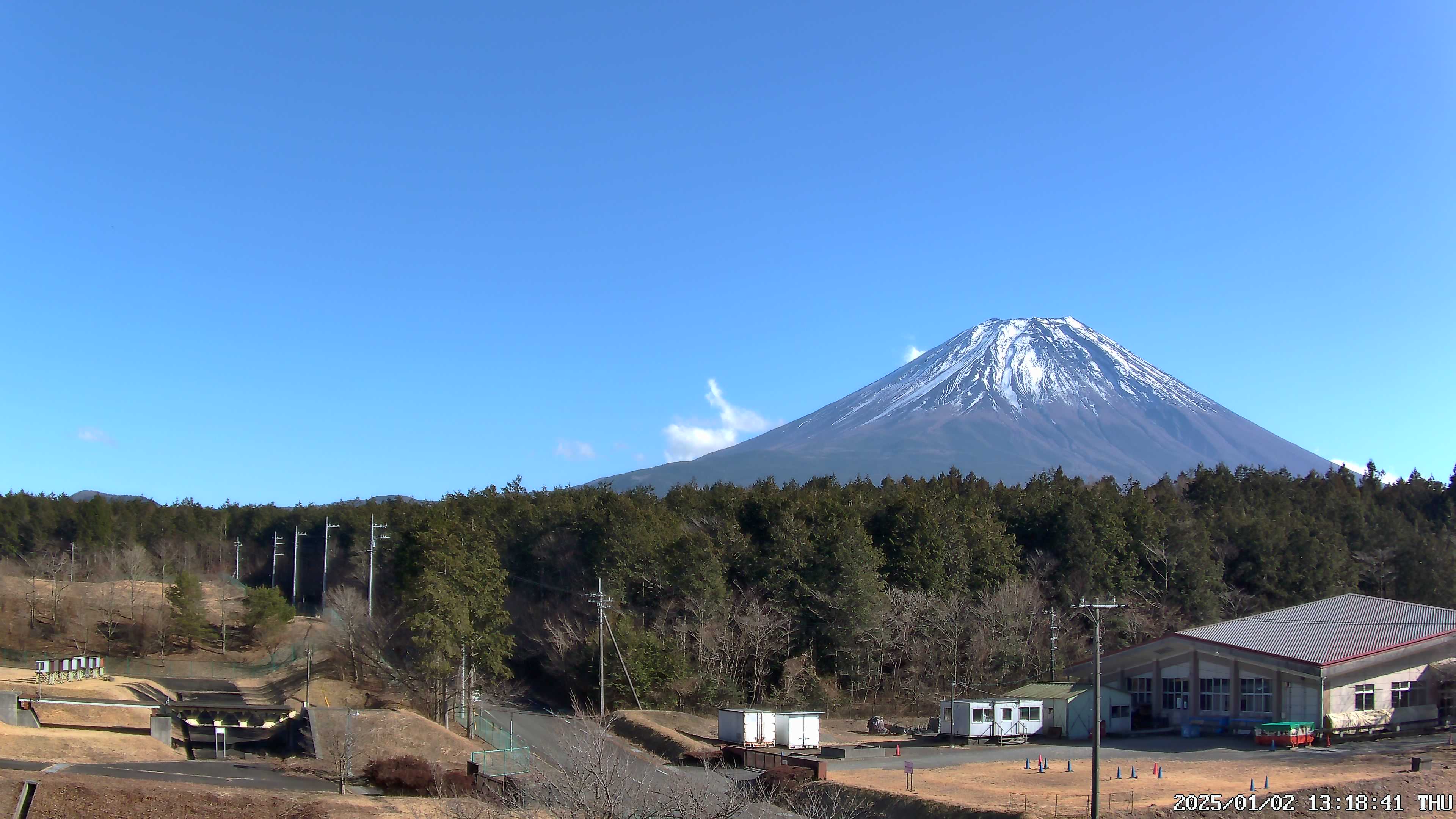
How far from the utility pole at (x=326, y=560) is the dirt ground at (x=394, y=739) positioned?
35317mm

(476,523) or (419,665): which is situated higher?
(476,523)

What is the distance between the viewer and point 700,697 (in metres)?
50.8

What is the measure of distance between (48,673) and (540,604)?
24279 mm

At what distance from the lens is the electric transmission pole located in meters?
82.0

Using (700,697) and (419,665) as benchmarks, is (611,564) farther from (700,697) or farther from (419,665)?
(419,665)

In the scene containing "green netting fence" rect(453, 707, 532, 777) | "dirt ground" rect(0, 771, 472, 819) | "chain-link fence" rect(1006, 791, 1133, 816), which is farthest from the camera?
"green netting fence" rect(453, 707, 532, 777)

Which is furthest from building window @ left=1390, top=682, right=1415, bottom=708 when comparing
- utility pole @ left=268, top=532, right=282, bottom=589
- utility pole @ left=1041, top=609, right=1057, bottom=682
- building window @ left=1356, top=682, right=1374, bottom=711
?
utility pole @ left=268, top=532, right=282, bottom=589

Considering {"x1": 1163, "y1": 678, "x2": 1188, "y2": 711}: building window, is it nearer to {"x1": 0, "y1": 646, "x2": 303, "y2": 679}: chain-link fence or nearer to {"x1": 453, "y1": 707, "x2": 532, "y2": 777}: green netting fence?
{"x1": 453, "y1": 707, "x2": 532, "y2": 777}: green netting fence

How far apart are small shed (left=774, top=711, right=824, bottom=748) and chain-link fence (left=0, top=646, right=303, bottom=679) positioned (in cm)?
2946

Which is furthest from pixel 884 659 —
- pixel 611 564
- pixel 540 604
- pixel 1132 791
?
pixel 1132 791

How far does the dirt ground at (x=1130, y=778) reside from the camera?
27188mm

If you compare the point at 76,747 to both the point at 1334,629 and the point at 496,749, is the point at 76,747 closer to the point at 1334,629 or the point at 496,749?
the point at 496,749

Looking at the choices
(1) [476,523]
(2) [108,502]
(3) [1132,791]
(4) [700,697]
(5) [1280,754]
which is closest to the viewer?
(3) [1132,791]

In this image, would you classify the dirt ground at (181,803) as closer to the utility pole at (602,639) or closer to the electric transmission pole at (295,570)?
the utility pole at (602,639)
